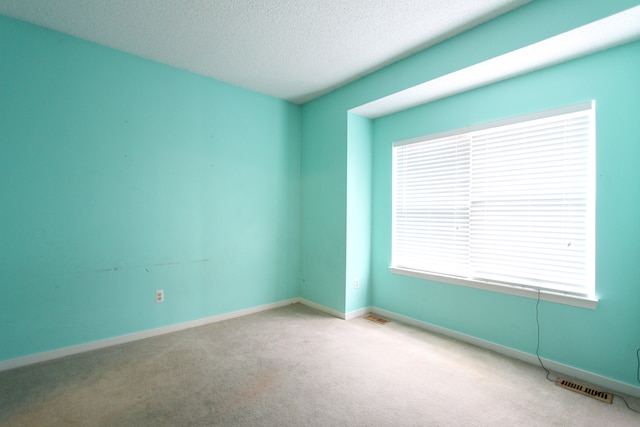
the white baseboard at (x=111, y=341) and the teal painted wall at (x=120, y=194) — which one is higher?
the teal painted wall at (x=120, y=194)

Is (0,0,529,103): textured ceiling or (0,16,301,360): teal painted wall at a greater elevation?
(0,0,529,103): textured ceiling

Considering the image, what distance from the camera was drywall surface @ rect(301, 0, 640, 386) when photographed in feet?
6.57

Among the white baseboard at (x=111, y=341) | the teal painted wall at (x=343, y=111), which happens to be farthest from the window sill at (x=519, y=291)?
the white baseboard at (x=111, y=341)

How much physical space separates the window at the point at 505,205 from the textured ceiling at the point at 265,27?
1.00 m

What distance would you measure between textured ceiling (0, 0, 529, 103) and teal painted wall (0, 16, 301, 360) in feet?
0.98

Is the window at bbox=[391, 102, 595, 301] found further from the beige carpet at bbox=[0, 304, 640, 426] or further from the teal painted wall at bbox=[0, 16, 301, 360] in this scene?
the teal painted wall at bbox=[0, 16, 301, 360]

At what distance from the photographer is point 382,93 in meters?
3.01

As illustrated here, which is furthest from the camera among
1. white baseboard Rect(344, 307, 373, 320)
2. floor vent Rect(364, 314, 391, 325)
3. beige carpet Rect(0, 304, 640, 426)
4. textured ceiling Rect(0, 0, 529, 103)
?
white baseboard Rect(344, 307, 373, 320)

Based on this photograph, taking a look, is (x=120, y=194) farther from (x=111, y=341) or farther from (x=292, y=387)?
(x=292, y=387)

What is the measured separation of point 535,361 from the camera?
238 cm

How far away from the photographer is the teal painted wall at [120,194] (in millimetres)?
2277

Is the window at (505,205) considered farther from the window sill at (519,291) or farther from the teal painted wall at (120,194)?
the teal painted wall at (120,194)

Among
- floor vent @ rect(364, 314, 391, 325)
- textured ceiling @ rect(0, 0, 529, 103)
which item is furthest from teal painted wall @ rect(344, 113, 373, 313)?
textured ceiling @ rect(0, 0, 529, 103)

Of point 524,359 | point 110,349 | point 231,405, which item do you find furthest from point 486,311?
point 110,349
